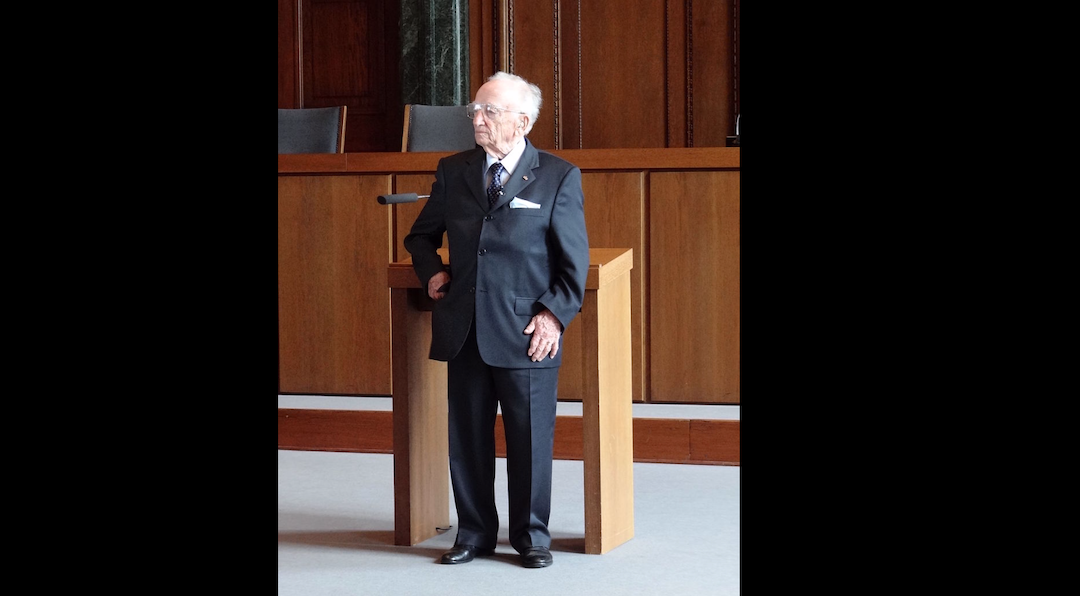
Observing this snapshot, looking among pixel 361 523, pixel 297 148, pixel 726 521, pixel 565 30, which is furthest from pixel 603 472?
pixel 565 30

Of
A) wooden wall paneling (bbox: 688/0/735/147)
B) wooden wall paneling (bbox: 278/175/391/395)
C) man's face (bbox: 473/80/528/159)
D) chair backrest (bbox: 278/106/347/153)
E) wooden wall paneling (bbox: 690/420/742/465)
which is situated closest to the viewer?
man's face (bbox: 473/80/528/159)

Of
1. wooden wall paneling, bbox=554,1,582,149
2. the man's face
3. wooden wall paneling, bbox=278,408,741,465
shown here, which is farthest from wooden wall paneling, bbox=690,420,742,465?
wooden wall paneling, bbox=554,1,582,149

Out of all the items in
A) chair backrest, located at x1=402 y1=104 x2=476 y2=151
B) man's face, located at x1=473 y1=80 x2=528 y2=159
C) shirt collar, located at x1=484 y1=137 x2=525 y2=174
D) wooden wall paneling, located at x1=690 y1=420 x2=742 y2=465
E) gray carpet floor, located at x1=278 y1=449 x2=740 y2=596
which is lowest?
gray carpet floor, located at x1=278 y1=449 x2=740 y2=596

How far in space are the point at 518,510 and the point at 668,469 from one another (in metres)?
1.27

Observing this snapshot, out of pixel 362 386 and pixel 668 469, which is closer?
pixel 668 469

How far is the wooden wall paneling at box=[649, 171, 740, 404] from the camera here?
473cm

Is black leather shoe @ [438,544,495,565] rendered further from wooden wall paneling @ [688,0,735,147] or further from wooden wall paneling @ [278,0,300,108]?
wooden wall paneling @ [278,0,300,108]

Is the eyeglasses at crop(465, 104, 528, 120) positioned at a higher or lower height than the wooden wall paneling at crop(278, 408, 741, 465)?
higher

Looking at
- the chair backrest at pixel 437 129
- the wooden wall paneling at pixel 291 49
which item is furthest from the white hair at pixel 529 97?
Answer: the wooden wall paneling at pixel 291 49

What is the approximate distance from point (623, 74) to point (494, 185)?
4.07 meters

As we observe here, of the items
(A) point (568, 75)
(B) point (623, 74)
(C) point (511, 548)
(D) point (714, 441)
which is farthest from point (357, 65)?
(C) point (511, 548)

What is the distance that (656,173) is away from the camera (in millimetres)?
4797

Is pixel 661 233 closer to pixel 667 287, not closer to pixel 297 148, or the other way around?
pixel 667 287

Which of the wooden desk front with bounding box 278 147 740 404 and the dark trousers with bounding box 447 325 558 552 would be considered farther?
the wooden desk front with bounding box 278 147 740 404
